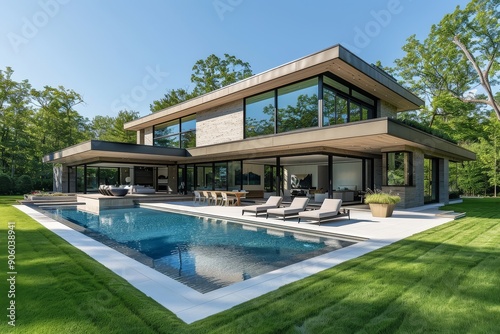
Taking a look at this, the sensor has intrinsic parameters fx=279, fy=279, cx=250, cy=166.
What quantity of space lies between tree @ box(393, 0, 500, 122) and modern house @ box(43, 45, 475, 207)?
634 cm

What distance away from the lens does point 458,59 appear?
24.2 m

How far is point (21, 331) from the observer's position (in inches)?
111

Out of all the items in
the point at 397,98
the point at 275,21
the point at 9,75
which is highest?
the point at 9,75

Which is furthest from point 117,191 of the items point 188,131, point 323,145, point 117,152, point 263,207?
point 323,145

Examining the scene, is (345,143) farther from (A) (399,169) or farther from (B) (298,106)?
(A) (399,169)

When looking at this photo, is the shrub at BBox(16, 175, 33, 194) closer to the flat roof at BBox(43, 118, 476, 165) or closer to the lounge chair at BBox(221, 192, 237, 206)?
the flat roof at BBox(43, 118, 476, 165)

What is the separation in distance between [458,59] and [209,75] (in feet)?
93.3

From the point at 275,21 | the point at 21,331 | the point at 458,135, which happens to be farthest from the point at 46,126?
the point at 458,135

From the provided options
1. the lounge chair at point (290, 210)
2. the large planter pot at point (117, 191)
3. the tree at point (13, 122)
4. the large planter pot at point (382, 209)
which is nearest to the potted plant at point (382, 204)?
the large planter pot at point (382, 209)

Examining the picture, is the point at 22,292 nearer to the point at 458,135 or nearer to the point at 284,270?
the point at 284,270

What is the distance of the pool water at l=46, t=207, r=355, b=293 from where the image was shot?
505 centimetres

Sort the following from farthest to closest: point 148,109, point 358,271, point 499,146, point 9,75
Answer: point 148,109 → point 9,75 → point 499,146 → point 358,271

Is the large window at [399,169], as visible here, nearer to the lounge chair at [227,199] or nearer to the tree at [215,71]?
the lounge chair at [227,199]

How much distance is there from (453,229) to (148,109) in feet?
138
